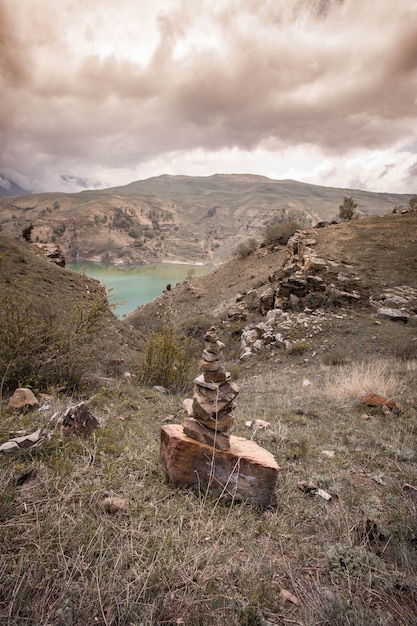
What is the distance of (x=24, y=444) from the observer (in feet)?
9.17

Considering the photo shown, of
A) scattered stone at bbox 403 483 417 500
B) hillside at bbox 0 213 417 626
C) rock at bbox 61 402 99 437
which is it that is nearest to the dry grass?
hillside at bbox 0 213 417 626

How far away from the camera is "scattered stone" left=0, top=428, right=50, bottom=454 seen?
2711 millimetres

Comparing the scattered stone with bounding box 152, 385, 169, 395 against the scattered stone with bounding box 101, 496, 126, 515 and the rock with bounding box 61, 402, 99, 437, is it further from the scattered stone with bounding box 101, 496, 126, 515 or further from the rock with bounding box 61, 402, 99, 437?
the scattered stone with bounding box 101, 496, 126, 515

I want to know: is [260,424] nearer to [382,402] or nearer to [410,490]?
[410,490]

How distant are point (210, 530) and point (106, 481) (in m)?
1.09

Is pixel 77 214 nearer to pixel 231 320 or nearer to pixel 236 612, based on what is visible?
pixel 231 320

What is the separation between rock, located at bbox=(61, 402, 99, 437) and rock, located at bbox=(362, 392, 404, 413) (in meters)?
5.04

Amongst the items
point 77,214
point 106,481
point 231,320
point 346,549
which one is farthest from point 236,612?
point 77,214

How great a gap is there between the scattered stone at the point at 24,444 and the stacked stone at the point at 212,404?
1.52 metres

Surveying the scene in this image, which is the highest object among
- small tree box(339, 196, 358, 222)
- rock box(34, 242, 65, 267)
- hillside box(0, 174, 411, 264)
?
hillside box(0, 174, 411, 264)

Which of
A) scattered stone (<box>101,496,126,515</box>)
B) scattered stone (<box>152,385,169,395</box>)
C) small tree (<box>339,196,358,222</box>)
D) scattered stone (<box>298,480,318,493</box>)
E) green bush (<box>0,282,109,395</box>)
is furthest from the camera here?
small tree (<box>339,196,358,222</box>)

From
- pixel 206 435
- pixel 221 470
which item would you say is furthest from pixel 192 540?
pixel 206 435

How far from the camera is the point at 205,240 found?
160 meters

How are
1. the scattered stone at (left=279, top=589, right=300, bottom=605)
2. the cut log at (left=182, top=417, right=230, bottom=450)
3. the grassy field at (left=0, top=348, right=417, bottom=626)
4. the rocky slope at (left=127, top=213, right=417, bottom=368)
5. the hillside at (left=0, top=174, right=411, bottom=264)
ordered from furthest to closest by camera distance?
the hillside at (left=0, top=174, right=411, bottom=264), the rocky slope at (left=127, top=213, right=417, bottom=368), the cut log at (left=182, top=417, right=230, bottom=450), the scattered stone at (left=279, top=589, right=300, bottom=605), the grassy field at (left=0, top=348, right=417, bottom=626)
